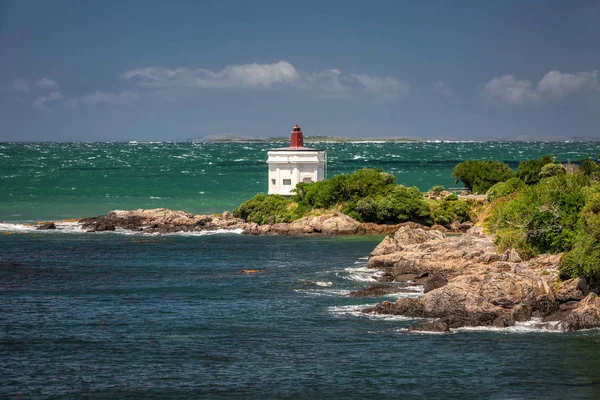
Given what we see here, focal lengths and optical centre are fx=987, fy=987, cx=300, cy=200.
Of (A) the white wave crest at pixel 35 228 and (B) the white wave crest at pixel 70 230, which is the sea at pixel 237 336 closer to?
(B) the white wave crest at pixel 70 230

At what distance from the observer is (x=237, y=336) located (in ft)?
113

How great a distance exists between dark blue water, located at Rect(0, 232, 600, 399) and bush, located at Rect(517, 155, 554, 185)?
94.1 feet

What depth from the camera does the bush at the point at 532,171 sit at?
240 ft

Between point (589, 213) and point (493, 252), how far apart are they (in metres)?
5.72

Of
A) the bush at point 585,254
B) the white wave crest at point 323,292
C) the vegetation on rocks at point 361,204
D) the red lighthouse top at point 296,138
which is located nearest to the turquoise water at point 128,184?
the red lighthouse top at point 296,138

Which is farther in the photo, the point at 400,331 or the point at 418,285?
the point at 418,285

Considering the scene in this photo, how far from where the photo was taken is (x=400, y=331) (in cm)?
3416

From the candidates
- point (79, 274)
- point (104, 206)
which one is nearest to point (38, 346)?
point (79, 274)

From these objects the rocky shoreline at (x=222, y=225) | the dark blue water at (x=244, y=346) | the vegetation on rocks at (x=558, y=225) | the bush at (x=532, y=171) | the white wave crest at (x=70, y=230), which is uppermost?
the bush at (x=532, y=171)

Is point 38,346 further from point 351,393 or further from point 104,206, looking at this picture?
point 104,206

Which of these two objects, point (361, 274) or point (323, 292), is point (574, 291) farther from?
point (361, 274)

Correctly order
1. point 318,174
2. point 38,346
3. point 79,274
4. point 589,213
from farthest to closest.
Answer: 1. point 318,174
2. point 79,274
3. point 589,213
4. point 38,346

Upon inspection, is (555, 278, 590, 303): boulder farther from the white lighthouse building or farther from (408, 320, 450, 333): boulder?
the white lighthouse building

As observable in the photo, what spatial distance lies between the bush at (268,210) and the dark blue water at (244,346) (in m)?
21.6
